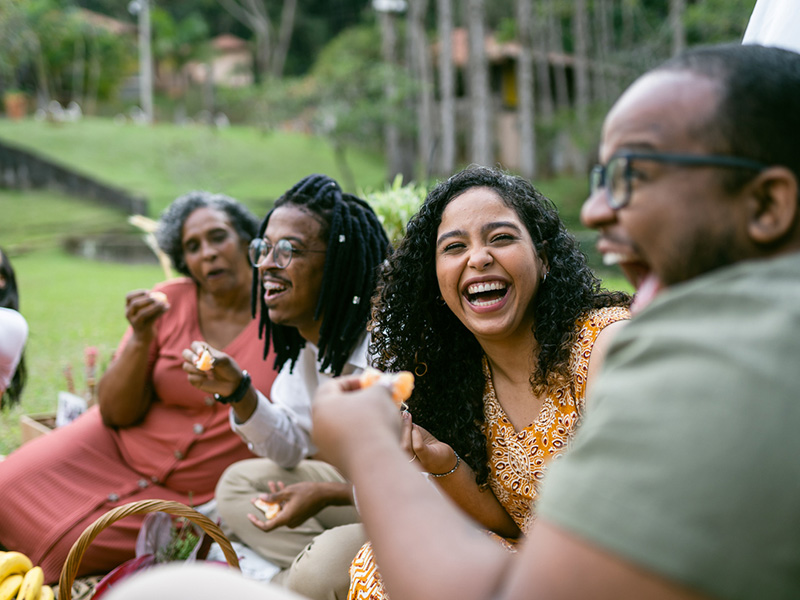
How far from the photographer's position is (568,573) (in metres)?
0.88

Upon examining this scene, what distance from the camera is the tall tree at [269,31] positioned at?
113 feet

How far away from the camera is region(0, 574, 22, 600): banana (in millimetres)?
2268

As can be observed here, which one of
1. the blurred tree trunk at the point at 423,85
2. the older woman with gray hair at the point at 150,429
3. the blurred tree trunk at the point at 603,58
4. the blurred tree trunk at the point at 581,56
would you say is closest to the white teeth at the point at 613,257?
the older woman with gray hair at the point at 150,429

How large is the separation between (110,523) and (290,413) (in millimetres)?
1058

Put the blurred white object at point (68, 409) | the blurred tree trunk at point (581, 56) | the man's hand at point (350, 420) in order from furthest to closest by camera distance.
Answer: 1. the blurred tree trunk at point (581, 56)
2. the blurred white object at point (68, 409)
3. the man's hand at point (350, 420)

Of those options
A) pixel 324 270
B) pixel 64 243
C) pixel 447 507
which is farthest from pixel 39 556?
pixel 64 243

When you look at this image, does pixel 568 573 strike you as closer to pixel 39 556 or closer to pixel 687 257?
pixel 687 257

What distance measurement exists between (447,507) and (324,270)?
199cm

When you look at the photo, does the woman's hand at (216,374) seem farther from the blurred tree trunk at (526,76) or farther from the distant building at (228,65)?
the distant building at (228,65)

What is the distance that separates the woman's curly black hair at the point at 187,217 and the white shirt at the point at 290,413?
1.02 m

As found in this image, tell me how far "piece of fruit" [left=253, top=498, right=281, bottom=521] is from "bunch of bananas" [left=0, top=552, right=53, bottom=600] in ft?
2.56

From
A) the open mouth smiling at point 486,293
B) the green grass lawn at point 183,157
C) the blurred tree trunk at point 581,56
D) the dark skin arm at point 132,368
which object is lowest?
the dark skin arm at point 132,368

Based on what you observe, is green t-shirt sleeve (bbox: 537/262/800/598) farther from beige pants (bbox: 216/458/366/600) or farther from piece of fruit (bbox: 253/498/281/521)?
beige pants (bbox: 216/458/366/600)

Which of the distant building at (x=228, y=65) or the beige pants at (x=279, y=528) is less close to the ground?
the distant building at (x=228, y=65)
